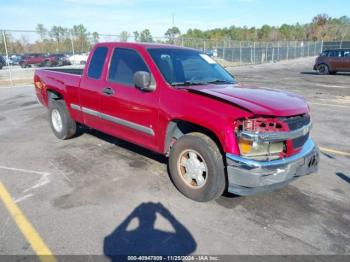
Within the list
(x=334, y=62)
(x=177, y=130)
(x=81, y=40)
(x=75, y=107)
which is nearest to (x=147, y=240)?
(x=177, y=130)

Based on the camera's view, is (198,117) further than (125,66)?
No

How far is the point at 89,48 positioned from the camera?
28.3 m

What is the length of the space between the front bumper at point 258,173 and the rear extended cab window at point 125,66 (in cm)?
189

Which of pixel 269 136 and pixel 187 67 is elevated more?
pixel 187 67

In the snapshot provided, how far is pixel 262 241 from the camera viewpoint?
10.9 feet

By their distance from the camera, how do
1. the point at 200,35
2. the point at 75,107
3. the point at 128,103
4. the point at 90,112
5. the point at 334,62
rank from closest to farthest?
the point at 128,103, the point at 90,112, the point at 75,107, the point at 334,62, the point at 200,35

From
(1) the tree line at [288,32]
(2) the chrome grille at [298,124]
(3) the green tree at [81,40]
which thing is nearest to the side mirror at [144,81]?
(2) the chrome grille at [298,124]

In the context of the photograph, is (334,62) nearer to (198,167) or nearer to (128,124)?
(128,124)

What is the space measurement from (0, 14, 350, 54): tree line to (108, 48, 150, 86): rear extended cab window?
71.2 feet

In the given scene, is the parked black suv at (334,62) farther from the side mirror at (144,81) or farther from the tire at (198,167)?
the tire at (198,167)

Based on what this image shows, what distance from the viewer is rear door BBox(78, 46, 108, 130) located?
214 inches

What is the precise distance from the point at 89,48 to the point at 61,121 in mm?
23292

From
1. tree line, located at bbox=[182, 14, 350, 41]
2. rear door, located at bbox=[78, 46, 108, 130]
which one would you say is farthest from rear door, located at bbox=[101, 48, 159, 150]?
tree line, located at bbox=[182, 14, 350, 41]

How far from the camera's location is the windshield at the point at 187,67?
183 inches
